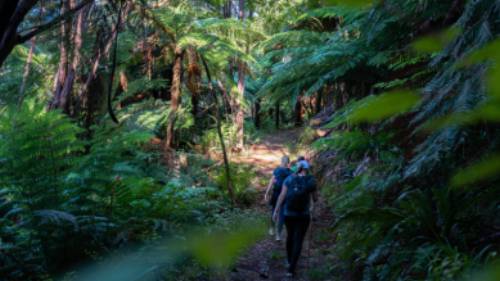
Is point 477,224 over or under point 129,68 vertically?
under

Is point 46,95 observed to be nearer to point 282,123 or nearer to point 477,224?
point 477,224

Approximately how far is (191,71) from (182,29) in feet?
3.66

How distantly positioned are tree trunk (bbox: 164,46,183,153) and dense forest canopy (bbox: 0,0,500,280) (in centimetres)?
4

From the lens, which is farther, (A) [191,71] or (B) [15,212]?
(A) [191,71]

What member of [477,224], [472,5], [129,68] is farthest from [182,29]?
[472,5]

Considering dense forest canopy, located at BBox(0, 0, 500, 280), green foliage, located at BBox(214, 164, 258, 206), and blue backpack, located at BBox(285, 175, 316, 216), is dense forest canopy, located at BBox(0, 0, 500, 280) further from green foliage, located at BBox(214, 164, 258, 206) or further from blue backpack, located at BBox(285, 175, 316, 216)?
blue backpack, located at BBox(285, 175, 316, 216)

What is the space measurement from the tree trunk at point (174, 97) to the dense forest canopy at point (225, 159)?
1.8 inches

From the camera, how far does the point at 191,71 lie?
9.81 metres

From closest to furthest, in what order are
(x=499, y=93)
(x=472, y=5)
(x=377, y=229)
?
(x=499, y=93) → (x=472, y=5) → (x=377, y=229)

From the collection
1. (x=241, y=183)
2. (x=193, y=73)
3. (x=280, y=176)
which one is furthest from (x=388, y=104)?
(x=241, y=183)

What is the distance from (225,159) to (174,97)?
4208mm

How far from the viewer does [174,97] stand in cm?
1018

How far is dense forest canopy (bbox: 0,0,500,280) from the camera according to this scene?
0.85m

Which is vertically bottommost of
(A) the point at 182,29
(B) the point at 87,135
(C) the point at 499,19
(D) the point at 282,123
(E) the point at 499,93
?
(D) the point at 282,123
